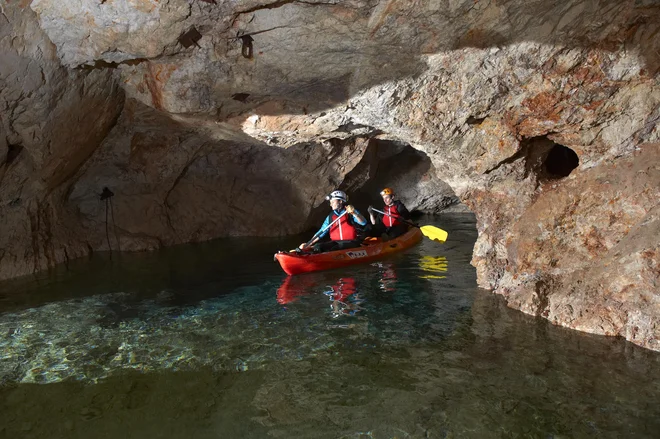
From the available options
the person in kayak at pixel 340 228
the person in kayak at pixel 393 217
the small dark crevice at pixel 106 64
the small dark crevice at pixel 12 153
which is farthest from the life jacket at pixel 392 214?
the small dark crevice at pixel 12 153

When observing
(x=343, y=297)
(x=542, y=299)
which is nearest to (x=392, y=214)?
(x=343, y=297)

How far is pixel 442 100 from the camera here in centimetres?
609

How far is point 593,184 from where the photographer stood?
532 cm

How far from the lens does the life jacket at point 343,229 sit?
881 cm

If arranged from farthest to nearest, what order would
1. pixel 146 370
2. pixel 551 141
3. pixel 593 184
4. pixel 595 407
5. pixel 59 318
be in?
pixel 551 141 < pixel 59 318 < pixel 593 184 < pixel 146 370 < pixel 595 407

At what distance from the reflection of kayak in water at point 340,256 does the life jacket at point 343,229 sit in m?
0.30

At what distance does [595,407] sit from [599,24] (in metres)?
3.69

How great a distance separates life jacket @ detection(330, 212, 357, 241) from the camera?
881 centimetres

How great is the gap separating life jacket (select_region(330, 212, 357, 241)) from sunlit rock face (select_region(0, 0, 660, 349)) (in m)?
1.61

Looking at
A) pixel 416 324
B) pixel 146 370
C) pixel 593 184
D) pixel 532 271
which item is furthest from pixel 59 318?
pixel 593 184

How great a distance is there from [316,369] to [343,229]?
4.95 metres

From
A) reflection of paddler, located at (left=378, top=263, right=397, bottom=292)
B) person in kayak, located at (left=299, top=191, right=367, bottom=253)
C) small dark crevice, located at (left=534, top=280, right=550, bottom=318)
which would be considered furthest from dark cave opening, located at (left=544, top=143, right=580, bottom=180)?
person in kayak, located at (left=299, top=191, right=367, bottom=253)

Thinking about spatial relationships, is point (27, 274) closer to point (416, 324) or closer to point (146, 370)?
point (146, 370)

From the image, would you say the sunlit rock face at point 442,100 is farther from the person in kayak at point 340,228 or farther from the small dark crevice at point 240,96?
the person in kayak at point 340,228
